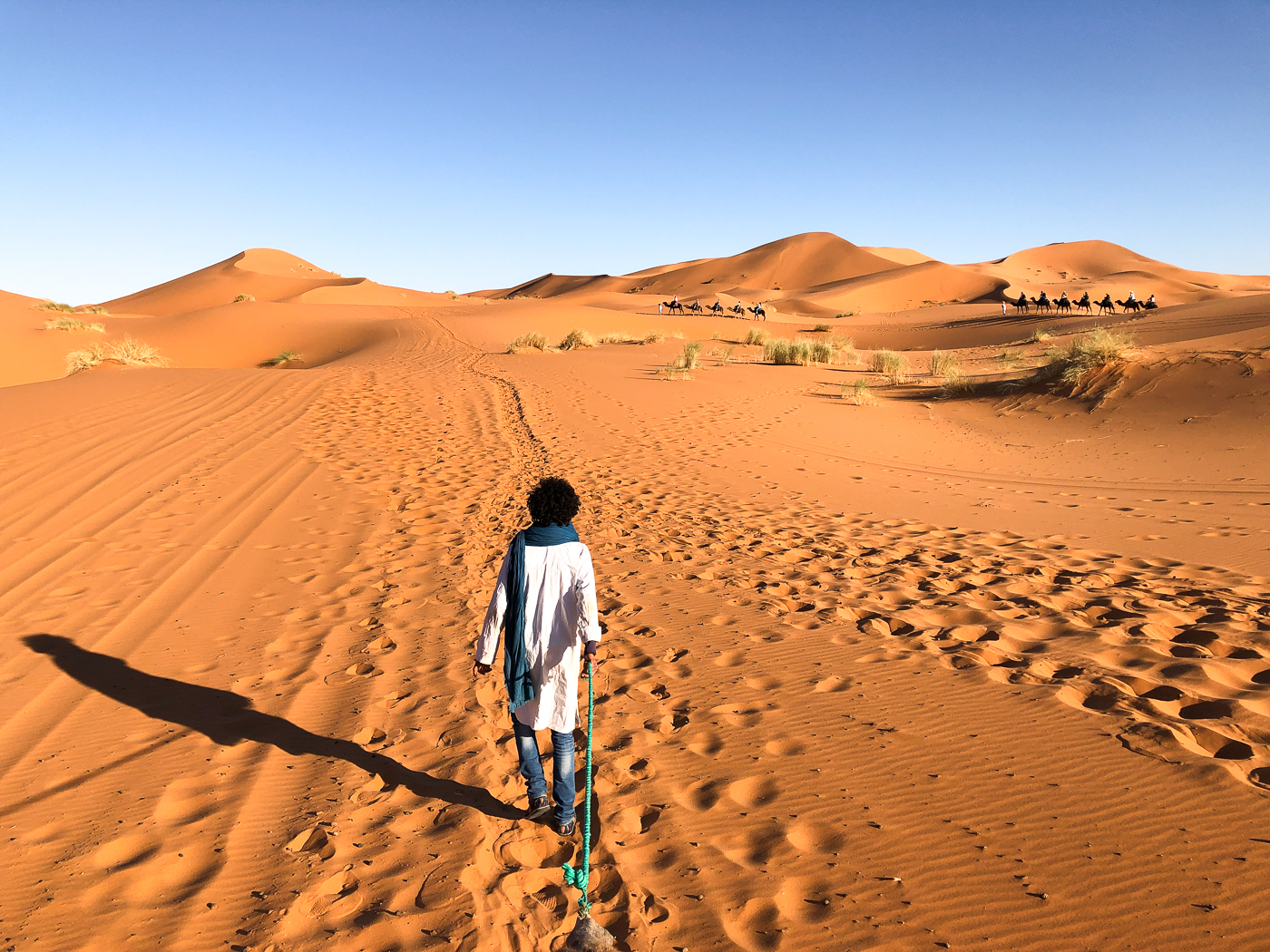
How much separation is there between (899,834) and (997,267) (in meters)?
92.7

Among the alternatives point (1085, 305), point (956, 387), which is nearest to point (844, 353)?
point (956, 387)

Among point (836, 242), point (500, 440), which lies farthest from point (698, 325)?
point (836, 242)

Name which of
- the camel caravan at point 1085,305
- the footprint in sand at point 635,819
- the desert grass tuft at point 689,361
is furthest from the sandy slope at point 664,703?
the camel caravan at point 1085,305

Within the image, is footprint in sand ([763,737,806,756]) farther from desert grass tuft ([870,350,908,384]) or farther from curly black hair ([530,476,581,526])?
desert grass tuft ([870,350,908,384])

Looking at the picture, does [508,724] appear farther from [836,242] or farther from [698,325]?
[836,242]

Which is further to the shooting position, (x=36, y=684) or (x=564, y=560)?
(x=36, y=684)

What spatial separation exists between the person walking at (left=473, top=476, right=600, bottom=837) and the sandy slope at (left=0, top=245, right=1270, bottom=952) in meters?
→ 0.48

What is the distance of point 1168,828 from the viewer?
9.81 feet

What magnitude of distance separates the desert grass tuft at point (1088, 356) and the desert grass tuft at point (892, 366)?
453 cm

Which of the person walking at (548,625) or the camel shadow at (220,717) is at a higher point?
the person walking at (548,625)

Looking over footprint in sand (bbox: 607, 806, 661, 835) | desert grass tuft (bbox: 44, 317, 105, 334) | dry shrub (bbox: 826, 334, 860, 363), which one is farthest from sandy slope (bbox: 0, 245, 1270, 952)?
desert grass tuft (bbox: 44, 317, 105, 334)

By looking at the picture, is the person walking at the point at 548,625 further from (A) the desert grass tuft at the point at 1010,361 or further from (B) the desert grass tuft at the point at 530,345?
Answer: (B) the desert grass tuft at the point at 530,345

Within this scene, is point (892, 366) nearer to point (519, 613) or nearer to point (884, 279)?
point (519, 613)

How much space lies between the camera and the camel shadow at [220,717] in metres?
3.68
